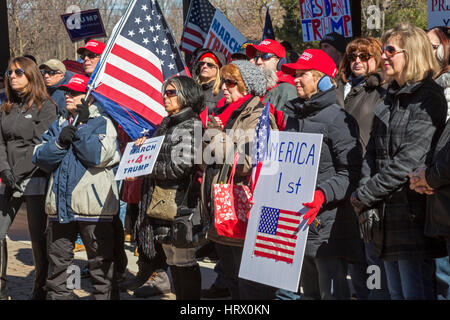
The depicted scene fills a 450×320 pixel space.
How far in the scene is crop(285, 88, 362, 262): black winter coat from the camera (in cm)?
439

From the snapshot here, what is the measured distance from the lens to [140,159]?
5.07 m

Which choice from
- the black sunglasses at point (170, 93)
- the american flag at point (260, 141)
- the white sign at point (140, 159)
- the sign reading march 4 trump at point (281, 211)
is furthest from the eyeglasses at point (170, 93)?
the sign reading march 4 trump at point (281, 211)

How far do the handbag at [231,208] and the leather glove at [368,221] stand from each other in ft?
2.61

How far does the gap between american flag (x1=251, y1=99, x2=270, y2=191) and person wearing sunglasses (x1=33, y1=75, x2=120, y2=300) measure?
1.55 meters

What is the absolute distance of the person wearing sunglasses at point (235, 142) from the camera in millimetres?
4648

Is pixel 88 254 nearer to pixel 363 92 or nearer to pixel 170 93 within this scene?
pixel 170 93

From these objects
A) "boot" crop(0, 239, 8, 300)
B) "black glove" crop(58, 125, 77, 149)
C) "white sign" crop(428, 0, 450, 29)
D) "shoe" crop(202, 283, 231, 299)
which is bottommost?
"shoe" crop(202, 283, 231, 299)

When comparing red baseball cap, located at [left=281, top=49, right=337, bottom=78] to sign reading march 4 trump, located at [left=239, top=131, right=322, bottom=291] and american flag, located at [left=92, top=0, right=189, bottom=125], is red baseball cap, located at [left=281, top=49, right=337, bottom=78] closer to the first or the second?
sign reading march 4 trump, located at [left=239, top=131, right=322, bottom=291]

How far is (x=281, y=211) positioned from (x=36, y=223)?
273 centimetres

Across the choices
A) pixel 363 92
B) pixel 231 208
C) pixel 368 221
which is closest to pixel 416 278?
pixel 368 221

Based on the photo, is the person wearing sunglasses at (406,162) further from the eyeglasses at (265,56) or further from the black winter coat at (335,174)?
the eyeglasses at (265,56)

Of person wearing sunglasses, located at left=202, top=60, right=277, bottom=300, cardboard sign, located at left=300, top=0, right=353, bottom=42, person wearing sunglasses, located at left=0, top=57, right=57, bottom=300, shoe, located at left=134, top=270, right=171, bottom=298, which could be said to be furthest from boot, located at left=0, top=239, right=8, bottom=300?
cardboard sign, located at left=300, top=0, right=353, bottom=42

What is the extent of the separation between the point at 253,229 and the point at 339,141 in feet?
2.69
